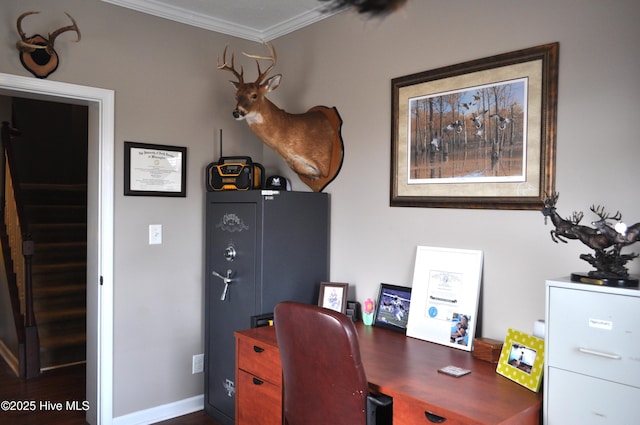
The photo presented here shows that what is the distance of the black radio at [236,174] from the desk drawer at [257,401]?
1.10 metres

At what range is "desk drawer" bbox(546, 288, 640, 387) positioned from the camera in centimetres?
152

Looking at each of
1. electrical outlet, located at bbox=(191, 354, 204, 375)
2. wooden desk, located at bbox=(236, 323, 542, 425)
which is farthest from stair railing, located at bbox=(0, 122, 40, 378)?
wooden desk, located at bbox=(236, 323, 542, 425)

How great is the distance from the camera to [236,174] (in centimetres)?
309

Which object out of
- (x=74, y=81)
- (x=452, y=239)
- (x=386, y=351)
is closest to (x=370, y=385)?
(x=386, y=351)

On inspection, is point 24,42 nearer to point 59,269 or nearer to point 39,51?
point 39,51

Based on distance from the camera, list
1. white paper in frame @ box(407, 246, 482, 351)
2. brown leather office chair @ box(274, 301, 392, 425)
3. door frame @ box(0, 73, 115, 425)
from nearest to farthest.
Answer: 1. brown leather office chair @ box(274, 301, 392, 425)
2. white paper in frame @ box(407, 246, 482, 351)
3. door frame @ box(0, 73, 115, 425)

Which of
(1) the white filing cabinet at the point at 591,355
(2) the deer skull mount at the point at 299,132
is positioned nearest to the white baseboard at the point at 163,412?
(2) the deer skull mount at the point at 299,132

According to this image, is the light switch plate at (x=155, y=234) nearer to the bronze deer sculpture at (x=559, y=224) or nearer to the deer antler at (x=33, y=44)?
the deer antler at (x=33, y=44)

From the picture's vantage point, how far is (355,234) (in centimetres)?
295

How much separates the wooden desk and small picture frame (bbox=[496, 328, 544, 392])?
30mm

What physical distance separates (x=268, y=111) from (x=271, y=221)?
62 cm

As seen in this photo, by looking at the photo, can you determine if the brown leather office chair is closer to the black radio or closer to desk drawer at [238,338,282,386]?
desk drawer at [238,338,282,386]

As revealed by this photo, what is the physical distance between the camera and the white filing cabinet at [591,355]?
152 centimetres

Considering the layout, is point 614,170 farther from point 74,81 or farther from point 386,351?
point 74,81
